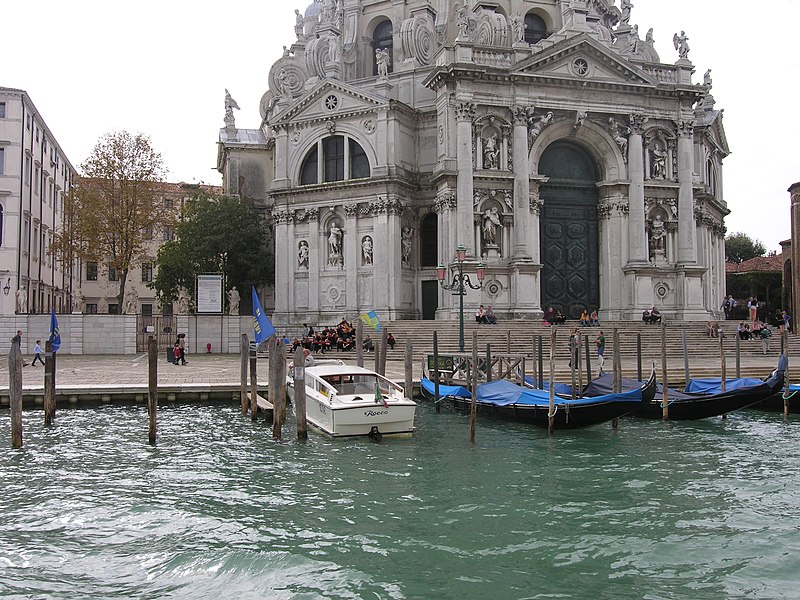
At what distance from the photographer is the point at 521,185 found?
3095 cm

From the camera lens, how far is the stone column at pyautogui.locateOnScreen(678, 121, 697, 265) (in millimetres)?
32531

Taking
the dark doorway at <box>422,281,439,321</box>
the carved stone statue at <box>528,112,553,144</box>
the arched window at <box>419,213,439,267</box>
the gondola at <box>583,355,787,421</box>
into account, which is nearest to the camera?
the gondola at <box>583,355,787,421</box>

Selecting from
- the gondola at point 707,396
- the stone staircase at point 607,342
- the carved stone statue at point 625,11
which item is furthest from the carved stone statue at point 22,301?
the carved stone statue at point 625,11

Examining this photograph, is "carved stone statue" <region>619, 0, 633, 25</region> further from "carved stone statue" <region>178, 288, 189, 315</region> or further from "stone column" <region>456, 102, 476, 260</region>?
"carved stone statue" <region>178, 288, 189, 315</region>

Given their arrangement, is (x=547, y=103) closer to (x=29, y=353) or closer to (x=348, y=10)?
(x=348, y=10)

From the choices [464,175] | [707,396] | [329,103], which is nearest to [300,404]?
[707,396]

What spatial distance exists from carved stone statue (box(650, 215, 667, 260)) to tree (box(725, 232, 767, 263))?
34.6 meters

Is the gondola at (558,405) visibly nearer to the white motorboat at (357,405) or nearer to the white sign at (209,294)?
the white motorboat at (357,405)

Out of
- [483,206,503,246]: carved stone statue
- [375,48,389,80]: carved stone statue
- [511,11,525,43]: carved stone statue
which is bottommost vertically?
[483,206,503,246]: carved stone statue

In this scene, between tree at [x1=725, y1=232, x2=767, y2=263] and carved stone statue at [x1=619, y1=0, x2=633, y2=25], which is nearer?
carved stone statue at [x1=619, y1=0, x2=633, y2=25]

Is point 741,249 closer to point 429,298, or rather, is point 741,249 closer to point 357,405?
point 429,298

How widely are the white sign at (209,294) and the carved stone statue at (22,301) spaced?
8.81m

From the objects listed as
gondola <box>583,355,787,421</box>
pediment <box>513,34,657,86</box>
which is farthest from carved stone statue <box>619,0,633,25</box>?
gondola <box>583,355,787,421</box>

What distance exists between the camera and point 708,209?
127ft
